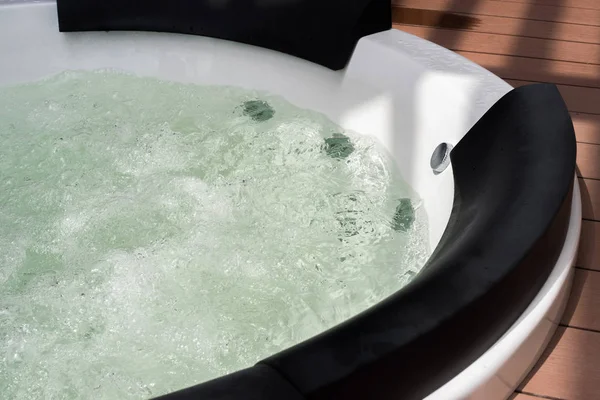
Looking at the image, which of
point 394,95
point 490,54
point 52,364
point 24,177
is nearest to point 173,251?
point 52,364

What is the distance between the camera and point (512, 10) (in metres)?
2.22

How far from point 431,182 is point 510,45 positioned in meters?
0.72

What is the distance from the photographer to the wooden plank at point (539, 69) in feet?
6.06

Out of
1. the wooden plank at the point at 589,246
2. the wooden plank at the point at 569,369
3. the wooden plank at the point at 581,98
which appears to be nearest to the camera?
the wooden plank at the point at 569,369

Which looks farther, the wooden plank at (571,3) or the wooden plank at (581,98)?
the wooden plank at (571,3)

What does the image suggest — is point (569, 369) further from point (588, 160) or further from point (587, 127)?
point (587, 127)

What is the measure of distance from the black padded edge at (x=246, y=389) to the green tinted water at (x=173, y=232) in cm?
44

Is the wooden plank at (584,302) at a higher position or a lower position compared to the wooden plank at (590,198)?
lower

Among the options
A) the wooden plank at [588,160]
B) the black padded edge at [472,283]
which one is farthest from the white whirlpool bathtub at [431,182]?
the wooden plank at [588,160]

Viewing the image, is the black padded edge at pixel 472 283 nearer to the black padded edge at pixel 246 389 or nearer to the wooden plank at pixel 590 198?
the black padded edge at pixel 246 389

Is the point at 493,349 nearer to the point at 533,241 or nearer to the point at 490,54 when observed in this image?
the point at 533,241

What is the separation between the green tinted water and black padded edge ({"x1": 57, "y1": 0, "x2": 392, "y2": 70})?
0.52 feet

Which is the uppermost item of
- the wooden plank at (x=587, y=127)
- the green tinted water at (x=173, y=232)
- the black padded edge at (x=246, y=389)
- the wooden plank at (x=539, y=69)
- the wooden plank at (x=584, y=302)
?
the wooden plank at (x=539, y=69)

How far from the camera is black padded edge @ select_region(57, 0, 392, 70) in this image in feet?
5.77
